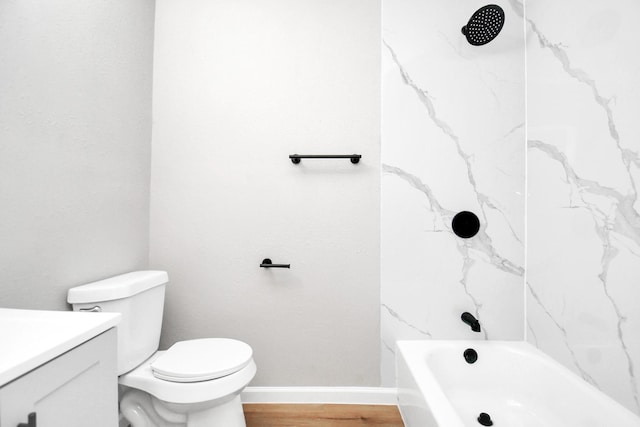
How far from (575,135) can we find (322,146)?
3.68 ft

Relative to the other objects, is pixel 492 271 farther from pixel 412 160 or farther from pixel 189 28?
pixel 189 28

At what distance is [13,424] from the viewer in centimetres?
50

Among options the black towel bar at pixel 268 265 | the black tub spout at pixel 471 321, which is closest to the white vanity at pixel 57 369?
the black towel bar at pixel 268 265

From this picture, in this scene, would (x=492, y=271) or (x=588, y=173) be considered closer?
(x=588, y=173)

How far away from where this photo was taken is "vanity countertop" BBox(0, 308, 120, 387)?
1.72 feet

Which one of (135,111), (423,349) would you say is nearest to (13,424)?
(135,111)

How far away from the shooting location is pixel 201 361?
1.16 meters

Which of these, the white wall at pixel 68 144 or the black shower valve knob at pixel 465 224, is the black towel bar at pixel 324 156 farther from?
the white wall at pixel 68 144

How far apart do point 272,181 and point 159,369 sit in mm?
959

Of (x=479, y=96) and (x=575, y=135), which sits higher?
(x=479, y=96)

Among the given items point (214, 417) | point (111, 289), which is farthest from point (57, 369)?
point (214, 417)

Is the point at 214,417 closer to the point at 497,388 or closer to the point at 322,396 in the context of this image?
the point at 322,396

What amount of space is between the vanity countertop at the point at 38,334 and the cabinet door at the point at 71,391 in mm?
20

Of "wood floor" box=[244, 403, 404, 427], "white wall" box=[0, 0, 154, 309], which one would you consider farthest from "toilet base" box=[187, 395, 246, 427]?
"white wall" box=[0, 0, 154, 309]
